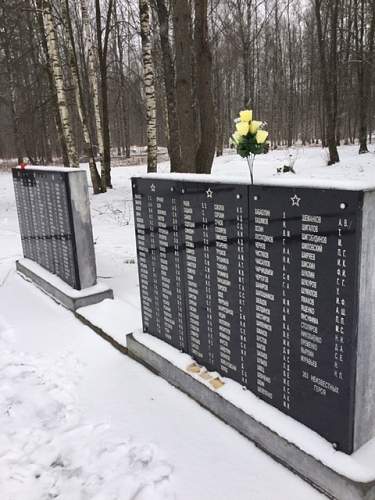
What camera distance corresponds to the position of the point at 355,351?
93.6 inches

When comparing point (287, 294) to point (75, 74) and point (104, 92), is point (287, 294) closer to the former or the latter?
point (75, 74)

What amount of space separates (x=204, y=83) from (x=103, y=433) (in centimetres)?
797

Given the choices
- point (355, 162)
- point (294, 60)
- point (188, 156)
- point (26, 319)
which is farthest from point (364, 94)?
point (294, 60)

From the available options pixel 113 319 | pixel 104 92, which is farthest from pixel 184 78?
pixel 104 92

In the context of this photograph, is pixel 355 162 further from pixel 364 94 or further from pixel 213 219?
pixel 213 219

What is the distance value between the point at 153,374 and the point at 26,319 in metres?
2.23

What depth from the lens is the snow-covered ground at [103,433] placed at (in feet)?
9.01

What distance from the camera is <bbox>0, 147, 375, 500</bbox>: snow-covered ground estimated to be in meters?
2.75

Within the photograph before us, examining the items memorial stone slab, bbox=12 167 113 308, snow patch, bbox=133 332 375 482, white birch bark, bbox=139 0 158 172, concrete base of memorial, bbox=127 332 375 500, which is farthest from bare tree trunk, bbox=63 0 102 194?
snow patch, bbox=133 332 375 482

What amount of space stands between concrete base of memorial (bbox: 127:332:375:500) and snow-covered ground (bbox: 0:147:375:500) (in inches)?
3.2

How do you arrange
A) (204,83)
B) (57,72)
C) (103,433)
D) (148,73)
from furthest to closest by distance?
(148,73), (57,72), (204,83), (103,433)

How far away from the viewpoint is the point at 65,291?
5656mm

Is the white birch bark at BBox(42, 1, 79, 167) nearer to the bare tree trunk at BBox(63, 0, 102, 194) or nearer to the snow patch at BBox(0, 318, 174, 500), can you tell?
the bare tree trunk at BBox(63, 0, 102, 194)

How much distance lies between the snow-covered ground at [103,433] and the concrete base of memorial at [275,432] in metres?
0.08
